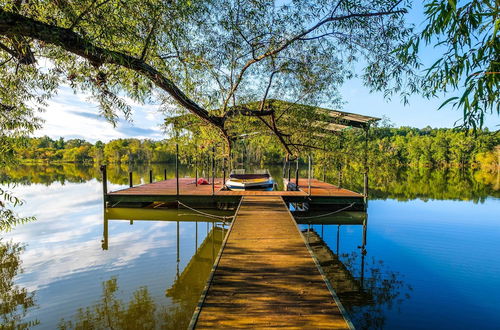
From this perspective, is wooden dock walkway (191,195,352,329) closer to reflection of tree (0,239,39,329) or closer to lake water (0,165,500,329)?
lake water (0,165,500,329)

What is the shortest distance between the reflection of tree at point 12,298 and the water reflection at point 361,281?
6224 millimetres

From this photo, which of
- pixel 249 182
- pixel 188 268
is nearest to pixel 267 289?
pixel 188 268

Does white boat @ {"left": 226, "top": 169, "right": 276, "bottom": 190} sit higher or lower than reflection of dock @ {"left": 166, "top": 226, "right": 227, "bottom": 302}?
higher

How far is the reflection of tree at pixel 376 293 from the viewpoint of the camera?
514 centimetres

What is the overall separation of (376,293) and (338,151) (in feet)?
17.3

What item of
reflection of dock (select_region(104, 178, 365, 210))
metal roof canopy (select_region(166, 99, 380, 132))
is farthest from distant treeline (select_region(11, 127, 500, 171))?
reflection of dock (select_region(104, 178, 365, 210))

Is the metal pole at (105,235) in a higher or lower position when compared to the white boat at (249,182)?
lower

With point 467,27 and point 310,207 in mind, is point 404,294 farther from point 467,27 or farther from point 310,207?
point 310,207

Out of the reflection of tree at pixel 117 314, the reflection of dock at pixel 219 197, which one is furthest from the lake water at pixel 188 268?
the reflection of dock at pixel 219 197

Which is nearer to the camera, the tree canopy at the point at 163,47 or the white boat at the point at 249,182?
the tree canopy at the point at 163,47

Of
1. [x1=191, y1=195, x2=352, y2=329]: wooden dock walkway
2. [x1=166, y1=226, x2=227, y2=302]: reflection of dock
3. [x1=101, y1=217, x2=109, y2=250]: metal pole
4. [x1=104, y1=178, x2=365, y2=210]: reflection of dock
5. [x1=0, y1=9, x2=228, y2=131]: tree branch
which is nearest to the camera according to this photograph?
[x1=0, y1=9, x2=228, y2=131]: tree branch

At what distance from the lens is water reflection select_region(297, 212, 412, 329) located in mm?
5363

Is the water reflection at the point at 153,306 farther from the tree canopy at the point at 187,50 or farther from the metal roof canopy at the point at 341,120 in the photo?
the metal roof canopy at the point at 341,120

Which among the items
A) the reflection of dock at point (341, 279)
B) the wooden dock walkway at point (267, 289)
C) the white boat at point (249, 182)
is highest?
the white boat at point (249, 182)
